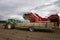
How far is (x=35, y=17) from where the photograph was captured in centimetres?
2050

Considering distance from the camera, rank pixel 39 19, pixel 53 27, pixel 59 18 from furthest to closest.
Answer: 1. pixel 39 19
2. pixel 59 18
3. pixel 53 27

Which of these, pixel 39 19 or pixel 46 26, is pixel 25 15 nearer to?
pixel 39 19

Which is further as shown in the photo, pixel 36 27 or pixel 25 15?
pixel 25 15

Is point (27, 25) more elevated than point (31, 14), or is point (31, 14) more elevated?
point (31, 14)

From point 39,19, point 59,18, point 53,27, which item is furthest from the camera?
point 39,19

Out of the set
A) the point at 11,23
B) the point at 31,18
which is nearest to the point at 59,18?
the point at 31,18

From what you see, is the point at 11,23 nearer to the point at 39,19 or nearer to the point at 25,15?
the point at 25,15

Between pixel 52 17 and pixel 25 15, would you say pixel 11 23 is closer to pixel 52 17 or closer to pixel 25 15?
pixel 25 15

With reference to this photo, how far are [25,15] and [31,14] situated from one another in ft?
2.84

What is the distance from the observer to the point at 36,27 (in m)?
18.2

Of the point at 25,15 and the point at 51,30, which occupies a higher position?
the point at 25,15

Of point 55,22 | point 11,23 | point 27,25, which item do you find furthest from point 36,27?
point 11,23

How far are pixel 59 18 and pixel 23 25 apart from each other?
4.57 m

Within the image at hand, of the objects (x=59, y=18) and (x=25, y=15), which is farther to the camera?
(x=25, y=15)
